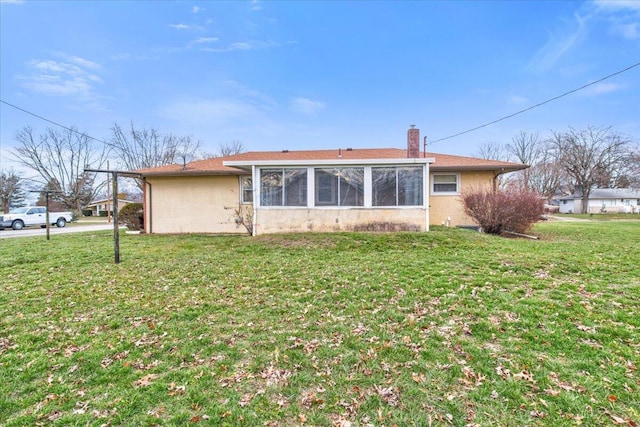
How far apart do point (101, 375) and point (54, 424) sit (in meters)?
0.63

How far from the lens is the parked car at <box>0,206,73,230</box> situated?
69.5 feet

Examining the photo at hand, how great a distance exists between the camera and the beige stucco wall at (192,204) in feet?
42.3

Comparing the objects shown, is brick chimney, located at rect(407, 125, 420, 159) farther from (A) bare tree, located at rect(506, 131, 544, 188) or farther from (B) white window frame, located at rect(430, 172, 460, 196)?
(A) bare tree, located at rect(506, 131, 544, 188)

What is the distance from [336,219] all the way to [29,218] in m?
25.3

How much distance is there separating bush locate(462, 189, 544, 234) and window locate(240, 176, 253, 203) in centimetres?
872

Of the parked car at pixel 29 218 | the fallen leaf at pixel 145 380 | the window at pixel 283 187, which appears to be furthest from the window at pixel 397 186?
the parked car at pixel 29 218

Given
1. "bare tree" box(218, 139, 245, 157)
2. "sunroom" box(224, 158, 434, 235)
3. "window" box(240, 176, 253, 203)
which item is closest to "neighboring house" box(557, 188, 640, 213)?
"sunroom" box(224, 158, 434, 235)

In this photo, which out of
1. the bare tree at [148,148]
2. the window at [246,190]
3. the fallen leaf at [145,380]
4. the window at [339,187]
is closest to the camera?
the fallen leaf at [145,380]

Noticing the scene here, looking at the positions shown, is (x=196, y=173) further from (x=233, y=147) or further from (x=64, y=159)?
(x=64, y=159)

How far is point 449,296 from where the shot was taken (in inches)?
181

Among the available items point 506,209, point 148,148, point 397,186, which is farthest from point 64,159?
point 506,209

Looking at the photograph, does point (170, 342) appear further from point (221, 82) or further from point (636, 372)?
point (221, 82)

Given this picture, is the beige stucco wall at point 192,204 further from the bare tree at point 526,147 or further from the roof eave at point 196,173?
the bare tree at point 526,147

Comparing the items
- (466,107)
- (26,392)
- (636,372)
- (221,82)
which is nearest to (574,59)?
(466,107)
